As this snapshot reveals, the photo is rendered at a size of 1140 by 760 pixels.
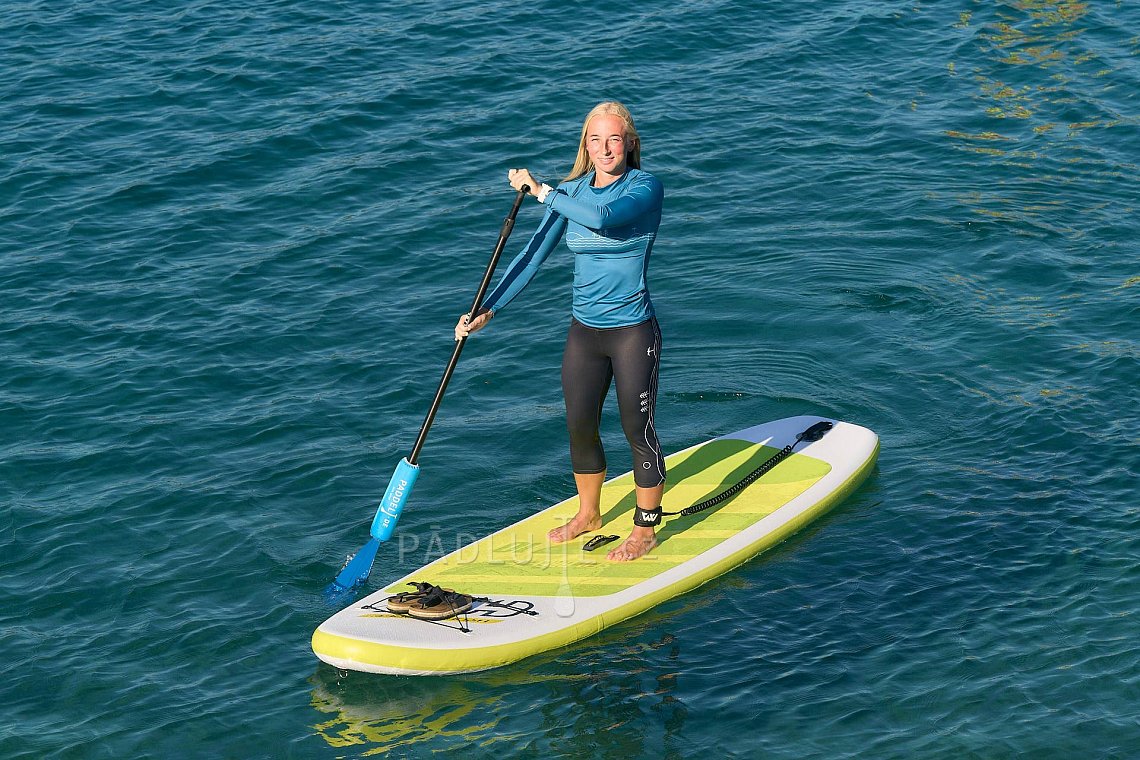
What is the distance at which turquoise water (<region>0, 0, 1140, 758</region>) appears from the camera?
7.32 meters

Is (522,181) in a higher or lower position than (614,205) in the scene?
higher

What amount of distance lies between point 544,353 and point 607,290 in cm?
392

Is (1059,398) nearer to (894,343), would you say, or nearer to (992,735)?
(894,343)

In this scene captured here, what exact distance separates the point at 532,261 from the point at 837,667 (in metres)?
2.88

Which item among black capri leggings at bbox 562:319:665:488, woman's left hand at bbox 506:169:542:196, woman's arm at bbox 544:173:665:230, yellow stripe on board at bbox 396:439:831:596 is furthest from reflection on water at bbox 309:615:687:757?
woman's left hand at bbox 506:169:542:196

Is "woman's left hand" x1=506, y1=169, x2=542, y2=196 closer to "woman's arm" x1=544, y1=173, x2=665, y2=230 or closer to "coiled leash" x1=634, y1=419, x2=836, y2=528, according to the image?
"woman's arm" x1=544, y1=173, x2=665, y2=230

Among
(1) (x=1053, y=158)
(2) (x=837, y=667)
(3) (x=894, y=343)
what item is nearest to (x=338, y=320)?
(3) (x=894, y=343)

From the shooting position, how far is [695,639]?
25.4 feet

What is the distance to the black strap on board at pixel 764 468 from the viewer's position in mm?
8781

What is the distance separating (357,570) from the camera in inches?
323

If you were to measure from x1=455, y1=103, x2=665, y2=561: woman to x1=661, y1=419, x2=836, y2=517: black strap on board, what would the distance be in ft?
2.10

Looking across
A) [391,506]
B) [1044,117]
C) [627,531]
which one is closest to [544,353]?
[627,531]

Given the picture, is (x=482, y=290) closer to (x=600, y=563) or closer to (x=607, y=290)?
(x=607, y=290)

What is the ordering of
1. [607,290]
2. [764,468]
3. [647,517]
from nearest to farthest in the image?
[607,290] < [647,517] < [764,468]
